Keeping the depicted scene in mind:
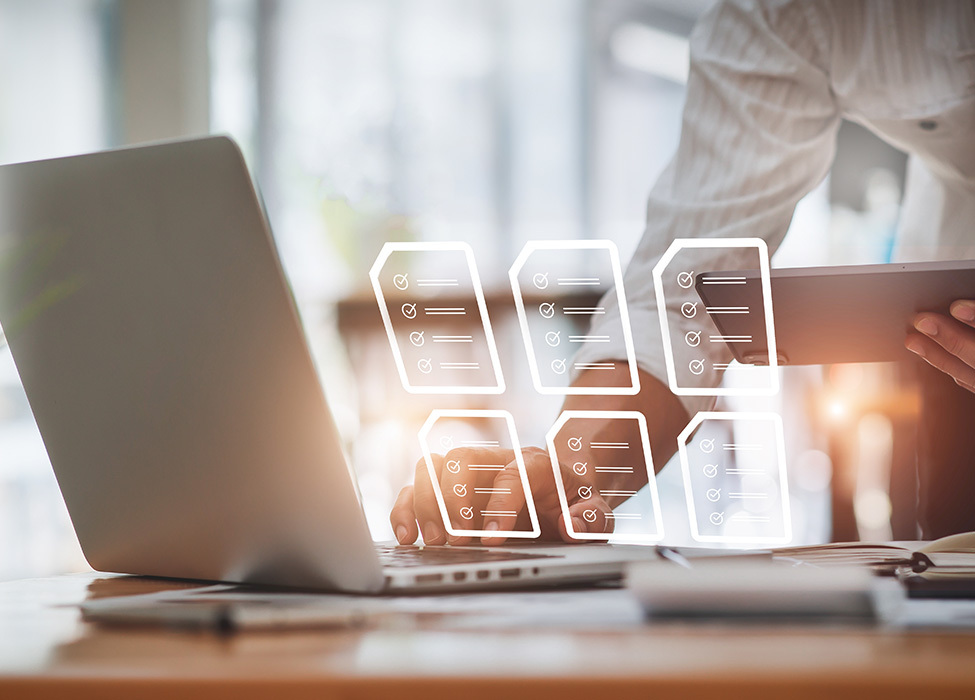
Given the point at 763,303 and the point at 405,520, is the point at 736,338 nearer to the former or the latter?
the point at 763,303

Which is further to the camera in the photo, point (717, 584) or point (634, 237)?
point (634, 237)

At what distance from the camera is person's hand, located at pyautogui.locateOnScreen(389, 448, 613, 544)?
0.60 metres

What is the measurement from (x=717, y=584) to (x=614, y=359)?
0.44m

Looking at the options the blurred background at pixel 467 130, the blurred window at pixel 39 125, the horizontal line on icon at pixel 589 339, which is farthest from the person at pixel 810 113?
the blurred background at pixel 467 130

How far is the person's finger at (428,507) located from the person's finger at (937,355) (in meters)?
0.38

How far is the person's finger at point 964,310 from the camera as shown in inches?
21.8

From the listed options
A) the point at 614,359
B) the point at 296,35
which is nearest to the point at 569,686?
the point at 614,359

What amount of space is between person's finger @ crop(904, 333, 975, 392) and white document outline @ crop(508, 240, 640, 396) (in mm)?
219

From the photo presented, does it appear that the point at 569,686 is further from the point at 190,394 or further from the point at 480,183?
the point at 480,183

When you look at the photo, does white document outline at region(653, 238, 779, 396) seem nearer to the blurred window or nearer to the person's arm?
the person's arm

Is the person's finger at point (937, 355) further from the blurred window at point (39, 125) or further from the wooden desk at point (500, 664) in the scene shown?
the blurred window at point (39, 125)

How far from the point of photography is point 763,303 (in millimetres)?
559

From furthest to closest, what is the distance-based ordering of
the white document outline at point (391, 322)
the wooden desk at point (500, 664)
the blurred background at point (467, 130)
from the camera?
the blurred background at point (467, 130), the white document outline at point (391, 322), the wooden desk at point (500, 664)

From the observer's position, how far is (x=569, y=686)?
26 centimetres
